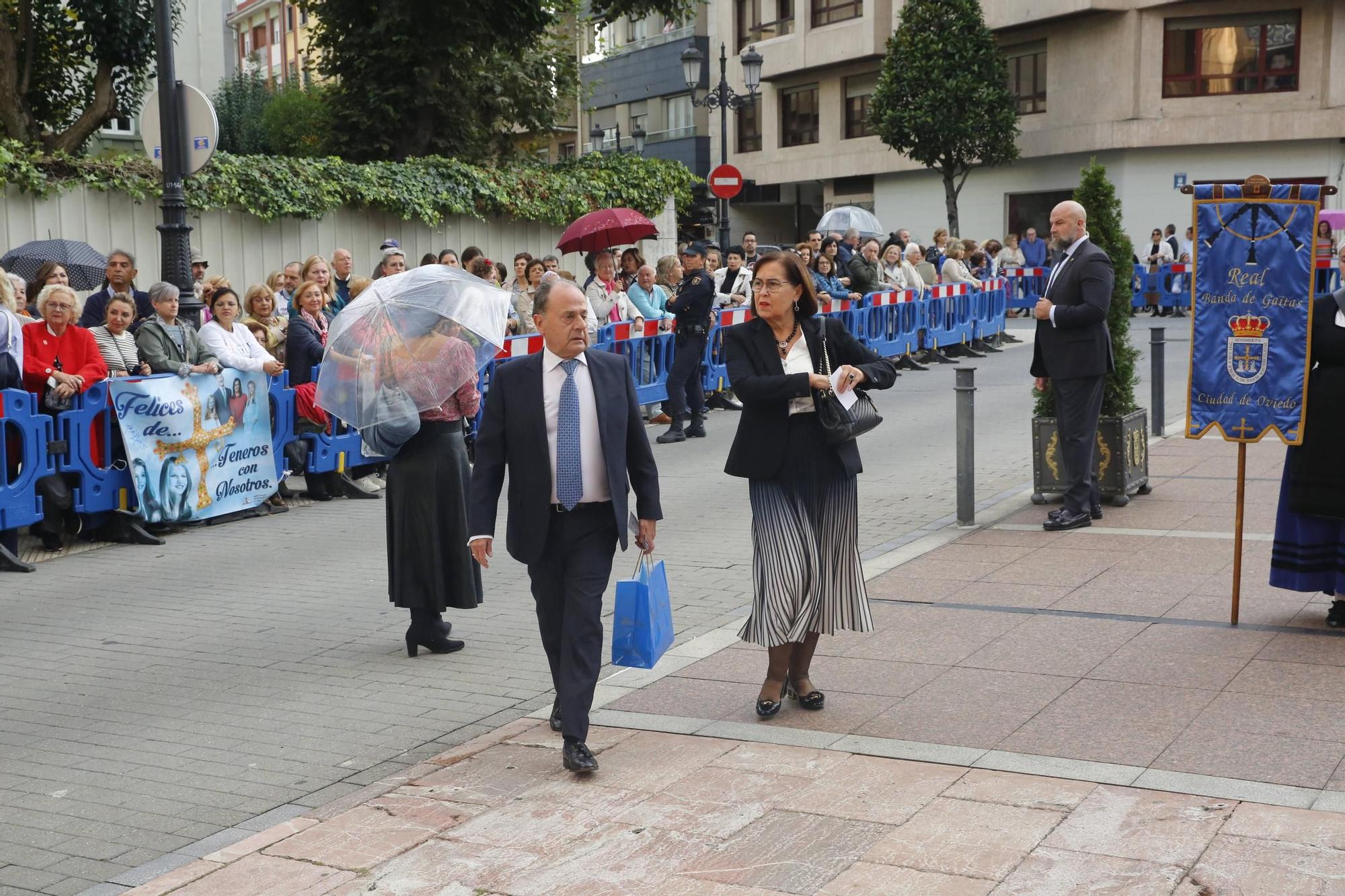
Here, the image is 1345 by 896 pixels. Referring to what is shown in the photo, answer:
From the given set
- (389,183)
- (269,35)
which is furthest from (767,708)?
(269,35)

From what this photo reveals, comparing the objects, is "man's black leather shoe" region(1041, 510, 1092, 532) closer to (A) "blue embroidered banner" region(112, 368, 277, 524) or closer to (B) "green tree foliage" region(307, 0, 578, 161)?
(A) "blue embroidered banner" region(112, 368, 277, 524)

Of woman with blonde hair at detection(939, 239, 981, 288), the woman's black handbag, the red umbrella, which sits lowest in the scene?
the woman's black handbag

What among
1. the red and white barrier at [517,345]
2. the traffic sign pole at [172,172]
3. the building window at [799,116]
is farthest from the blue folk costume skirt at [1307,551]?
the building window at [799,116]

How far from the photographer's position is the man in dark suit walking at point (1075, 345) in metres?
9.40

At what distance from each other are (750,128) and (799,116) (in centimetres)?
287

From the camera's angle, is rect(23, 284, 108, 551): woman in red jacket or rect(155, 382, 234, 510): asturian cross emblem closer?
rect(23, 284, 108, 551): woman in red jacket

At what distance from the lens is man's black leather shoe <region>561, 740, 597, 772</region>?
5.24 metres

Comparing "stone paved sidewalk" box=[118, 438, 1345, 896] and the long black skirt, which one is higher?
the long black skirt

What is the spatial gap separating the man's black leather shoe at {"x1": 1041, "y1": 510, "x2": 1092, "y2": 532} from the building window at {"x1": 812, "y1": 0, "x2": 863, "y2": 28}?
38.2 m

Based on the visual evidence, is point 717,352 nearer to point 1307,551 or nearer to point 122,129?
point 1307,551

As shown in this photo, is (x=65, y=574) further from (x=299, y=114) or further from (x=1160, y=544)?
(x=299, y=114)

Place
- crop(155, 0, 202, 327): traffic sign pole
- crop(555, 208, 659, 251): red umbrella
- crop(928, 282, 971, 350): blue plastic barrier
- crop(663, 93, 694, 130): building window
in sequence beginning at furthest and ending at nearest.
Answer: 1. crop(663, 93, 694, 130): building window
2. crop(928, 282, 971, 350): blue plastic barrier
3. crop(555, 208, 659, 251): red umbrella
4. crop(155, 0, 202, 327): traffic sign pole

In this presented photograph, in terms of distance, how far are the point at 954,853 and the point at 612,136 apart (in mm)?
58599

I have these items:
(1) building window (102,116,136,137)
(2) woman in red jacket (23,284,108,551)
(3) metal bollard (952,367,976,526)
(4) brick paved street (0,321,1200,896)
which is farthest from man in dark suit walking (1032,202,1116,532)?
(1) building window (102,116,136,137)
